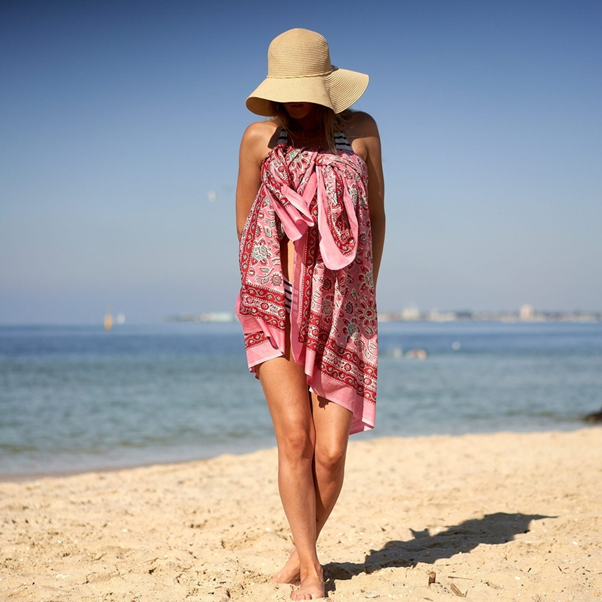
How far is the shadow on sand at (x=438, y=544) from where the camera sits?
3248 millimetres

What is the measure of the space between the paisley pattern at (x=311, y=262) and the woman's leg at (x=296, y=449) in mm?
65

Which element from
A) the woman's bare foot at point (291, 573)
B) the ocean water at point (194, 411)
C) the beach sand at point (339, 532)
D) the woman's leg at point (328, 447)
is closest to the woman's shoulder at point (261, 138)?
the woman's leg at point (328, 447)

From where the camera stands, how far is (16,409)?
1413 centimetres

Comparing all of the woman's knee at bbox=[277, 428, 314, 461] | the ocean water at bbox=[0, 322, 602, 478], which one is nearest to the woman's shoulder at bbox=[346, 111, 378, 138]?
the woman's knee at bbox=[277, 428, 314, 461]

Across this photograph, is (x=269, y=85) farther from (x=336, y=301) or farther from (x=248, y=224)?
(x=336, y=301)

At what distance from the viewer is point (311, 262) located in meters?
2.76

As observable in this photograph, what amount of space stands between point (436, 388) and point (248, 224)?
17122 millimetres

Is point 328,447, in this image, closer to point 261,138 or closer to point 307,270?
point 307,270

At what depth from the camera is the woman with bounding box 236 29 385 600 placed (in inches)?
107

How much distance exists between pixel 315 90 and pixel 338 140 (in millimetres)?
239

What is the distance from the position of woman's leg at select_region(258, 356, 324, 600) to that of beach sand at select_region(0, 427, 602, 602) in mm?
191

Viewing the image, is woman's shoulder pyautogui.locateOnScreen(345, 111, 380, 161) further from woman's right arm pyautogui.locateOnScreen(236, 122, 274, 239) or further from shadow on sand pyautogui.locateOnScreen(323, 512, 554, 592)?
shadow on sand pyautogui.locateOnScreen(323, 512, 554, 592)

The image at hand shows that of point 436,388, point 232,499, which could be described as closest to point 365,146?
point 232,499

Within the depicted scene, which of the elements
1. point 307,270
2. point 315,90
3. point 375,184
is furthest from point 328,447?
point 315,90
